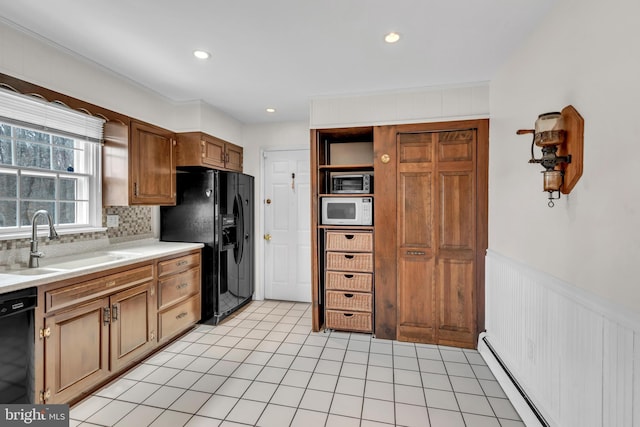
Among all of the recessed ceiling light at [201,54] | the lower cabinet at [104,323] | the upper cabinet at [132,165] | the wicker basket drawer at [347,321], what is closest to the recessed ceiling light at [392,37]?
the recessed ceiling light at [201,54]

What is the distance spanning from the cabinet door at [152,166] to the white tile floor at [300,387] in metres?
1.44

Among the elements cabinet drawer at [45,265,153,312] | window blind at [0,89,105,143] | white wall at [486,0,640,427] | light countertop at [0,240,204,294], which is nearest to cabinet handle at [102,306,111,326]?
cabinet drawer at [45,265,153,312]

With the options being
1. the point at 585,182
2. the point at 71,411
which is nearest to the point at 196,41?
the point at 585,182

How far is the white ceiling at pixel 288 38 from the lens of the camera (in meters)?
1.70

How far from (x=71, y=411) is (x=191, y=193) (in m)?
2.04

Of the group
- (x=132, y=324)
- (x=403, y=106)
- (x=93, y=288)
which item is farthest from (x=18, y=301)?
(x=403, y=106)

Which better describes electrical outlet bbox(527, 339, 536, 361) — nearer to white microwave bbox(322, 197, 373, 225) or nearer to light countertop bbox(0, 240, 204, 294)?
white microwave bbox(322, 197, 373, 225)

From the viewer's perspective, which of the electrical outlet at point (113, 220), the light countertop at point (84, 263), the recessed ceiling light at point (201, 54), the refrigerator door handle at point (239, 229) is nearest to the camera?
the light countertop at point (84, 263)

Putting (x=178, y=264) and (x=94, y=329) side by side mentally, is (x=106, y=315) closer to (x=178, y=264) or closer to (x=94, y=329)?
(x=94, y=329)

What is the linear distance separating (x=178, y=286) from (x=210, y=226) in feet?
2.26

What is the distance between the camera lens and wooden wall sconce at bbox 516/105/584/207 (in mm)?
1444

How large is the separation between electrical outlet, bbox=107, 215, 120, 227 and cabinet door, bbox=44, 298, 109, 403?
94cm

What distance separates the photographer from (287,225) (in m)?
4.09

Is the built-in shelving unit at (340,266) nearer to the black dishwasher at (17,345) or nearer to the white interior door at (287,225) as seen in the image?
the white interior door at (287,225)
